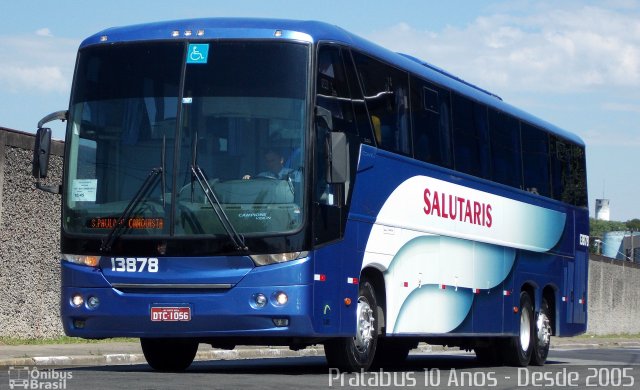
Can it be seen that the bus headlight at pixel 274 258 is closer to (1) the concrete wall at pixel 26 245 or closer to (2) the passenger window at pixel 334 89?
(2) the passenger window at pixel 334 89

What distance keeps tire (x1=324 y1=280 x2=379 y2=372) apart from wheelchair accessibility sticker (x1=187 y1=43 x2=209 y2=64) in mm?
3265

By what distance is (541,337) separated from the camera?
21562mm

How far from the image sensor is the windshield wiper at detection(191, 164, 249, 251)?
43.5 ft

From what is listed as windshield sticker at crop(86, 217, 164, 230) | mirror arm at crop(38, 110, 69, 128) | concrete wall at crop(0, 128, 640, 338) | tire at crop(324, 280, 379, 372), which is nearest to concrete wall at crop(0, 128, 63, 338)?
concrete wall at crop(0, 128, 640, 338)

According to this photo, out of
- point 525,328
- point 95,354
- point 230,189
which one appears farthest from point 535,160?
point 230,189

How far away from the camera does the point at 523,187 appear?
21047 mm

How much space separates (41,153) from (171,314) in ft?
7.55

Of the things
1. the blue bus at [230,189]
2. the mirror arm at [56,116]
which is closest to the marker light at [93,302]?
the blue bus at [230,189]

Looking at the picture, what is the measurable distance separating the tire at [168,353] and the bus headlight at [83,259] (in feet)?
5.91

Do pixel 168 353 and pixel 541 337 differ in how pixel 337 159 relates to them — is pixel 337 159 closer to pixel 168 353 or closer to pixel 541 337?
pixel 168 353

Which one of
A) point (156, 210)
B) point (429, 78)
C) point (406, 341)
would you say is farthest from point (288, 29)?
point (406, 341)

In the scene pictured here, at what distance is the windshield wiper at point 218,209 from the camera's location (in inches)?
522

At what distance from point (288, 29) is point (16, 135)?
308 inches

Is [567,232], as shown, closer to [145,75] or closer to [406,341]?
[406,341]
